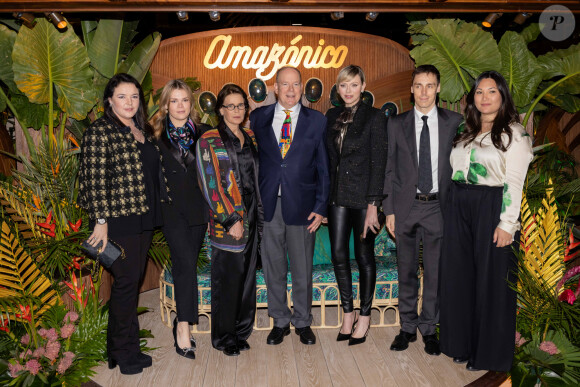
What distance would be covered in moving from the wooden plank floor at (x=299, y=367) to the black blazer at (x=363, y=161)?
1134mm

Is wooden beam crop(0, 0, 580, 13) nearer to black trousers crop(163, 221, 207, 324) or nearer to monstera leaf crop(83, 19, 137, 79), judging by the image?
monstera leaf crop(83, 19, 137, 79)

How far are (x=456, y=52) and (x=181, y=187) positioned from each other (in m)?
3.03

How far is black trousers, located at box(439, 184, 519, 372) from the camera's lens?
3277 mm

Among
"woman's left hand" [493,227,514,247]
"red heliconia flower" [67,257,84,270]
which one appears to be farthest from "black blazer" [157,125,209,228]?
"woman's left hand" [493,227,514,247]

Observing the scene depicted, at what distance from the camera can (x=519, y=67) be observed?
4898 mm

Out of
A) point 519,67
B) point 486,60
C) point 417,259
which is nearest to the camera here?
point 417,259

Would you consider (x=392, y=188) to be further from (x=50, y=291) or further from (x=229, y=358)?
(x=50, y=291)

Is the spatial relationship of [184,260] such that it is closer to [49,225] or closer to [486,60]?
[49,225]

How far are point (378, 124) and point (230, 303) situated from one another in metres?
1.67

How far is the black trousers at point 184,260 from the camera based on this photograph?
137 inches

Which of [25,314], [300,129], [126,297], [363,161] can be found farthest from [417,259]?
[25,314]

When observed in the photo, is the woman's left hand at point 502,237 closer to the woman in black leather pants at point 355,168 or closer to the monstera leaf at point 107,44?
the woman in black leather pants at point 355,168

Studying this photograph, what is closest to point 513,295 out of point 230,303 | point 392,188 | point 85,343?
point 392,188

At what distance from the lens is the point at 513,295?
329cm
